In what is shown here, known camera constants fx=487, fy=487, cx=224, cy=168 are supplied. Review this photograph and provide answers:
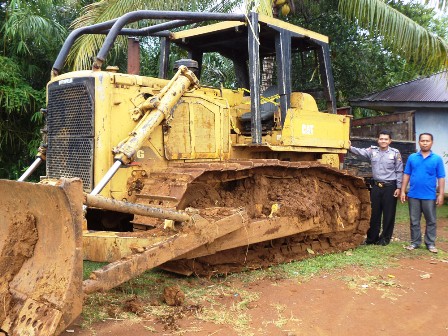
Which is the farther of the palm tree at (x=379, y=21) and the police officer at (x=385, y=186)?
the palm tree at (x=379, y=21)

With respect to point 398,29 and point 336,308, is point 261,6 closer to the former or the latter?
point 398,29

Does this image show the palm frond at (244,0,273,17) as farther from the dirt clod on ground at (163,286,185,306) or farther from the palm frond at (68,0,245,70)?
the dirt clod on ground at (163,286,185,306)

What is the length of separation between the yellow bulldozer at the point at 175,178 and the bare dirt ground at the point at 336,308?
47 cm

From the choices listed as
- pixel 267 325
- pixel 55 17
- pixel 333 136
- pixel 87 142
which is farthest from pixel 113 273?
pixel 55 17

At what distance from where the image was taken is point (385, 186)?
22.3 feet

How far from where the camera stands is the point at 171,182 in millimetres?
4523

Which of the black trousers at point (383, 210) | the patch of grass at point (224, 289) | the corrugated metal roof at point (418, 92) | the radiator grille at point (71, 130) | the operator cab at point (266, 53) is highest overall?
the corrugated metal roof at point (418, 92)

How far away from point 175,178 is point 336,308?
1845 mm

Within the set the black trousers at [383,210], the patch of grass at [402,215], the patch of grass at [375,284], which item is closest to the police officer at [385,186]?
the black trousers at [383,210]

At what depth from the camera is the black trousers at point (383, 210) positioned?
678 cm

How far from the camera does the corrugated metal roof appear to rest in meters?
13.4

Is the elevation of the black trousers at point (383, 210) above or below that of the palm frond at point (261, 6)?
below

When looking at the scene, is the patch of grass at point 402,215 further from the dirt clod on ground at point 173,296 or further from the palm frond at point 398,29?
the dirt clod on ground at point 173,296

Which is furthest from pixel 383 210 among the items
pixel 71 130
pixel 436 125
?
pixel 436 125
